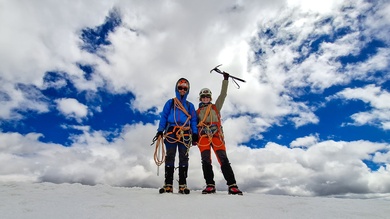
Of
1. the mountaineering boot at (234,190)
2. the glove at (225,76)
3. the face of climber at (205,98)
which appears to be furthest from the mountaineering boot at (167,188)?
the glove at (225,76)

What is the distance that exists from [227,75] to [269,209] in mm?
5030

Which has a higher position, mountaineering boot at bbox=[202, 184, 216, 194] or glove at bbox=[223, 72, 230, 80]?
glove at bbox=[223, 72, 230, 80]

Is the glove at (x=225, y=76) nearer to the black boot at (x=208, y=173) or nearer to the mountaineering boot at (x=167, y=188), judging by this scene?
the black boot at (x=208, y=173)

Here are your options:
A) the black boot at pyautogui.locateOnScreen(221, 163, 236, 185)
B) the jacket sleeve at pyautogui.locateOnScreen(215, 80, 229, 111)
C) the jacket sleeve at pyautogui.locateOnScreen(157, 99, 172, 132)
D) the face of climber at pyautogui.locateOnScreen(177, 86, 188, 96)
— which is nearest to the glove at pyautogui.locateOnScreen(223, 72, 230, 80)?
the jacket sleeve at pyautogui.locateOnScreen(215, 80, 229, 111)

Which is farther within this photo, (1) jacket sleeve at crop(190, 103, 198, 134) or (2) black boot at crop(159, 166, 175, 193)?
(1) jacket sleeve at crop(190, 103, 198, 134)

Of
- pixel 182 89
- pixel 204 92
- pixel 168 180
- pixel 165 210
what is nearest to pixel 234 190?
pixel 168 180

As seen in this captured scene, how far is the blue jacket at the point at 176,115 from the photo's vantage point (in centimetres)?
752

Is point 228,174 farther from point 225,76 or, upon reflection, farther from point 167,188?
point 225,76

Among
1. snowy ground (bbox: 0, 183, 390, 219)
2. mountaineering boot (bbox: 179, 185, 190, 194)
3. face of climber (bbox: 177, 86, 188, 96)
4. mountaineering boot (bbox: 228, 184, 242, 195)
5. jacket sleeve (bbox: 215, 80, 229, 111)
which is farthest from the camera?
jacket sleeve (bbox: 215, 80, 229, 111)

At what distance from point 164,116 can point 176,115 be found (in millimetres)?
340

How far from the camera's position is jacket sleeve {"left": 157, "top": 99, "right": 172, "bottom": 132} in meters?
7.51

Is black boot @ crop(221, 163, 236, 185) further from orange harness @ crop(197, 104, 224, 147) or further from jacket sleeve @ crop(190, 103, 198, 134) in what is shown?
jacket sleeve @ crop(190, 103, 198, 134)

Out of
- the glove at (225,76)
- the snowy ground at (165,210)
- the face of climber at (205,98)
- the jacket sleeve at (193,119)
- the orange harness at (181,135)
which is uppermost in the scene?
the glove at (225,76)

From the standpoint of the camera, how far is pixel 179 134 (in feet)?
23.9
